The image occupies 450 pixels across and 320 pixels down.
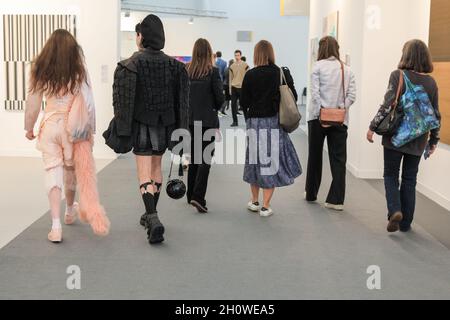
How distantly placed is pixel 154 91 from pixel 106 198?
6.69ft

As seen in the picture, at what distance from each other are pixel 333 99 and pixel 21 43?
16.6ft

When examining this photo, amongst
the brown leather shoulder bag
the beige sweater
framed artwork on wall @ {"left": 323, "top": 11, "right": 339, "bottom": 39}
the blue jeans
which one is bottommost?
the blue jeans

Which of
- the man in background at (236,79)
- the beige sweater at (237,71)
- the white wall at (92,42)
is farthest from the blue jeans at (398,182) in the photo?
the beige sweater at (237,71)

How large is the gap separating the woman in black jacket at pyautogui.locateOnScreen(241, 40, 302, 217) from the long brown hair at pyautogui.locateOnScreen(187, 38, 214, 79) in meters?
0.36

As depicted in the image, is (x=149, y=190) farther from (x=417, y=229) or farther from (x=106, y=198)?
(x=417, y=229)

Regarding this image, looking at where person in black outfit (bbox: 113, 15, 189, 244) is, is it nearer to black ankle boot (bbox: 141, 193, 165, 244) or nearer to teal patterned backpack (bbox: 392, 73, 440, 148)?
black ankle boot (bbox: 141, 193, 165, 244)

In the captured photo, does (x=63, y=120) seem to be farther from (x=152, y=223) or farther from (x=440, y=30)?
(x=440, y=30)

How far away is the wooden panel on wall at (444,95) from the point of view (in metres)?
6.30

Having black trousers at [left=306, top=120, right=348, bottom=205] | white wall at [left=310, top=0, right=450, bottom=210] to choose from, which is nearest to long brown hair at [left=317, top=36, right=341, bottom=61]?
black trousers at [left=306, top=120, right=348, bottom=205]

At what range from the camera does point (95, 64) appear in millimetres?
9094

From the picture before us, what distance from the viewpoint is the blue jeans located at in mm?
5055

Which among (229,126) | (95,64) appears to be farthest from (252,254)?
(229,126)

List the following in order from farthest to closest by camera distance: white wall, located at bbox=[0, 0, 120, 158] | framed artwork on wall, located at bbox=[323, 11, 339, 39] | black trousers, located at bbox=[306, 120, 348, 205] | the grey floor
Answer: framed artwork on wall, located at bbox=[323, 11, 339, 39] → white wall, located at bbox=[0, 0, 120, 158] → black trousers, located at bbox=[306, 120, 348, 205] → the grey floor

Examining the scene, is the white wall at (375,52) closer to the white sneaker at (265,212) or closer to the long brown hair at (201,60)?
the white sneaker at (265,212)
